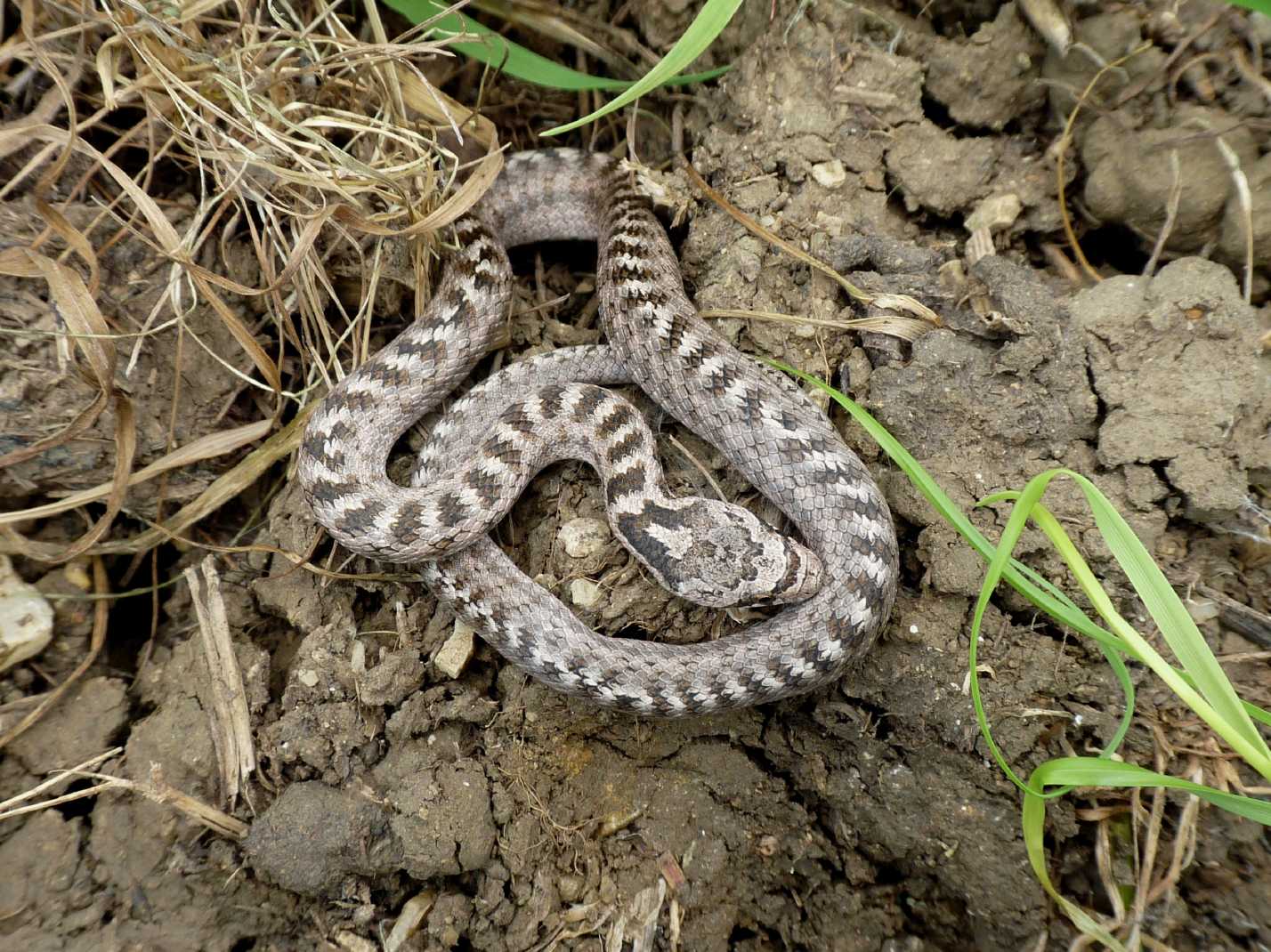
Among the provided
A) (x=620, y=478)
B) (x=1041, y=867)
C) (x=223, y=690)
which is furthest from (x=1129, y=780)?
(x=223, y=690)

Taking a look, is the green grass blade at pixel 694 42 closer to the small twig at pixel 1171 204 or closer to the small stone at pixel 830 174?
the small stone at pixel 830 174

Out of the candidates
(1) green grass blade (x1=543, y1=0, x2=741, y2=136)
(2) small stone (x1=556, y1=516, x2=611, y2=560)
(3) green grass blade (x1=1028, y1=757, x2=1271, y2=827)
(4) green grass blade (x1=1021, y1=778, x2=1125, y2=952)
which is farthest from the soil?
(1) green grass blade (x1=543, y1=0, x2=741, y2=136)

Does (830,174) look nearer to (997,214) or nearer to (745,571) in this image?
(997,214)

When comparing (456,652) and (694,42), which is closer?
(694,42)

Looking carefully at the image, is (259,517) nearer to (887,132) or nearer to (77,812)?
(77,812)

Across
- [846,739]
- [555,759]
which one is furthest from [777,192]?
[555,759]

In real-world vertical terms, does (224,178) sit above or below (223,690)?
above

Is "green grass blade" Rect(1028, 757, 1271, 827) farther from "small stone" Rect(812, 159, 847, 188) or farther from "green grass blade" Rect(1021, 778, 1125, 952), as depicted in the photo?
"small stone" Rect(812, 159, 847, 188)
